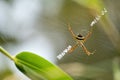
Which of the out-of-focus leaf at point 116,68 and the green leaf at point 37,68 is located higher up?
the out-of-focus leaf at point 116,68

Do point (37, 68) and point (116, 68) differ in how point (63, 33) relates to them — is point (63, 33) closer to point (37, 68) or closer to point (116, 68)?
point (116, 68)

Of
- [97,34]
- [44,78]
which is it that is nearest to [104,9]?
[97,34]

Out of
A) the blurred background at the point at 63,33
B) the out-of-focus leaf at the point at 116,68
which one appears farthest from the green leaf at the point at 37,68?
the out-of-focus leaf at the point at 116,68

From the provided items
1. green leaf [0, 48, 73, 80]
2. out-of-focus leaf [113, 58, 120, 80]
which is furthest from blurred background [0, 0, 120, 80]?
green leaf [0, 48, 73, 80]

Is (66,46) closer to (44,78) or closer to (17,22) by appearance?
(17,22)

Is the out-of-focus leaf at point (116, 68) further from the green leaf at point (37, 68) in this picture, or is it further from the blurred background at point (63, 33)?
the green leaf at point (37, 68)

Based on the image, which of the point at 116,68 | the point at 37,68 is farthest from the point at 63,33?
the point at 37,68
